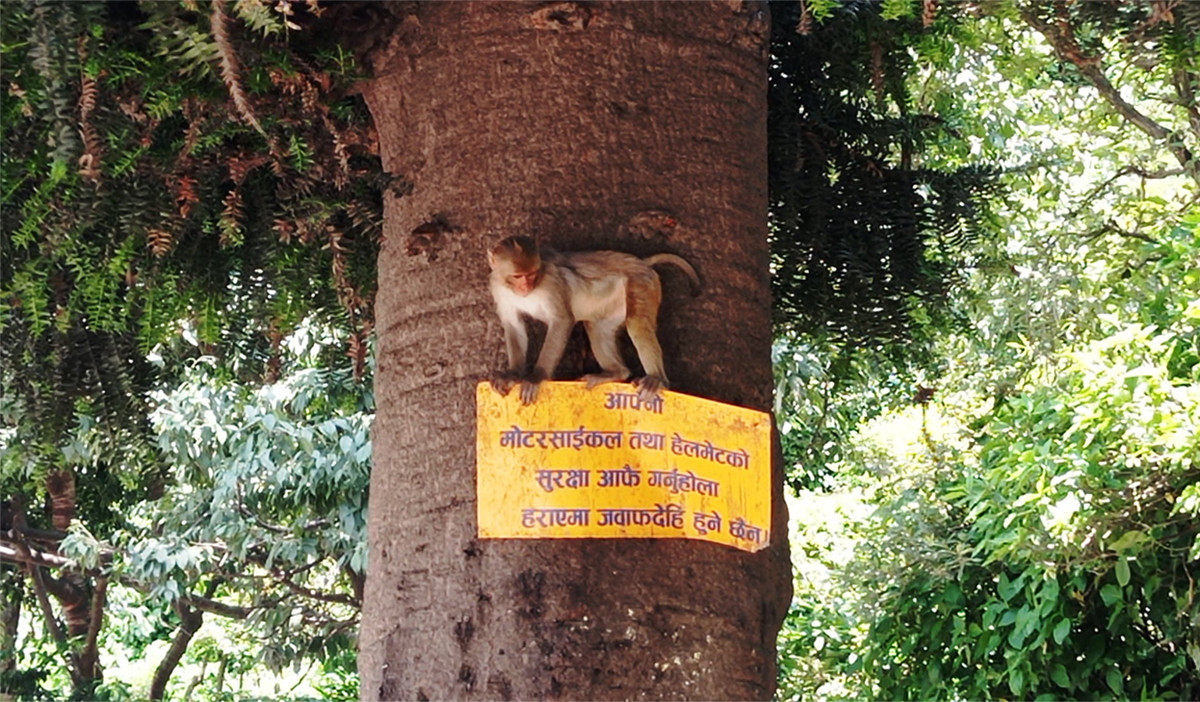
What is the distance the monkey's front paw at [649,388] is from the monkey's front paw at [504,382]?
0.16 meters

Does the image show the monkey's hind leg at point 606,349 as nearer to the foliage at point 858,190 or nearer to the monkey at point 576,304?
the monkey at point 576,304

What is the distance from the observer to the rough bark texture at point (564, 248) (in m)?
1.76

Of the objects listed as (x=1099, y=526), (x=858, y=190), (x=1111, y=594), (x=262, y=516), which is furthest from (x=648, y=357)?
(x=262, y=516)

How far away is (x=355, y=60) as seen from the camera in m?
2.12

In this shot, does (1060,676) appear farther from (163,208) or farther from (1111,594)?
(163,208)

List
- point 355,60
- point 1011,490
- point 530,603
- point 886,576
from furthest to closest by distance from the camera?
A: 1. point 886,576
2. point 1011,490
3. point 355,60
4. point 530,603

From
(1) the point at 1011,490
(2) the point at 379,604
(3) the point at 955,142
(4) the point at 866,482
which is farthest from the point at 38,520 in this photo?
(2) the point at 379,604

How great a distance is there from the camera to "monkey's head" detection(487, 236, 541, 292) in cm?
183

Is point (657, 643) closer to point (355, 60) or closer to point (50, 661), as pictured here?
point (355, 60)

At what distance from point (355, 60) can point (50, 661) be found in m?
9.09

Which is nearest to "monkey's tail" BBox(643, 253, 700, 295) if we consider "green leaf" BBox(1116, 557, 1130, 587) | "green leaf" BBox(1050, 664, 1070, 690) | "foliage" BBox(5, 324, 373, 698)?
"green leaf" BBox(1116, 557, 1130, 587)

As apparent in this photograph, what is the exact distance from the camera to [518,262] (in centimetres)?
183

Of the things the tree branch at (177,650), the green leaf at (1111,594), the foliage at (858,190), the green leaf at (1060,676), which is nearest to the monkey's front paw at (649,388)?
the foliage at (858,190)

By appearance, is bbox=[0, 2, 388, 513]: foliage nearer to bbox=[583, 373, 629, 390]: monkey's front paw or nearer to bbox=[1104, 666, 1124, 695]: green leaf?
bbox=[583, 373, 629, 390]: monkey's front paw
